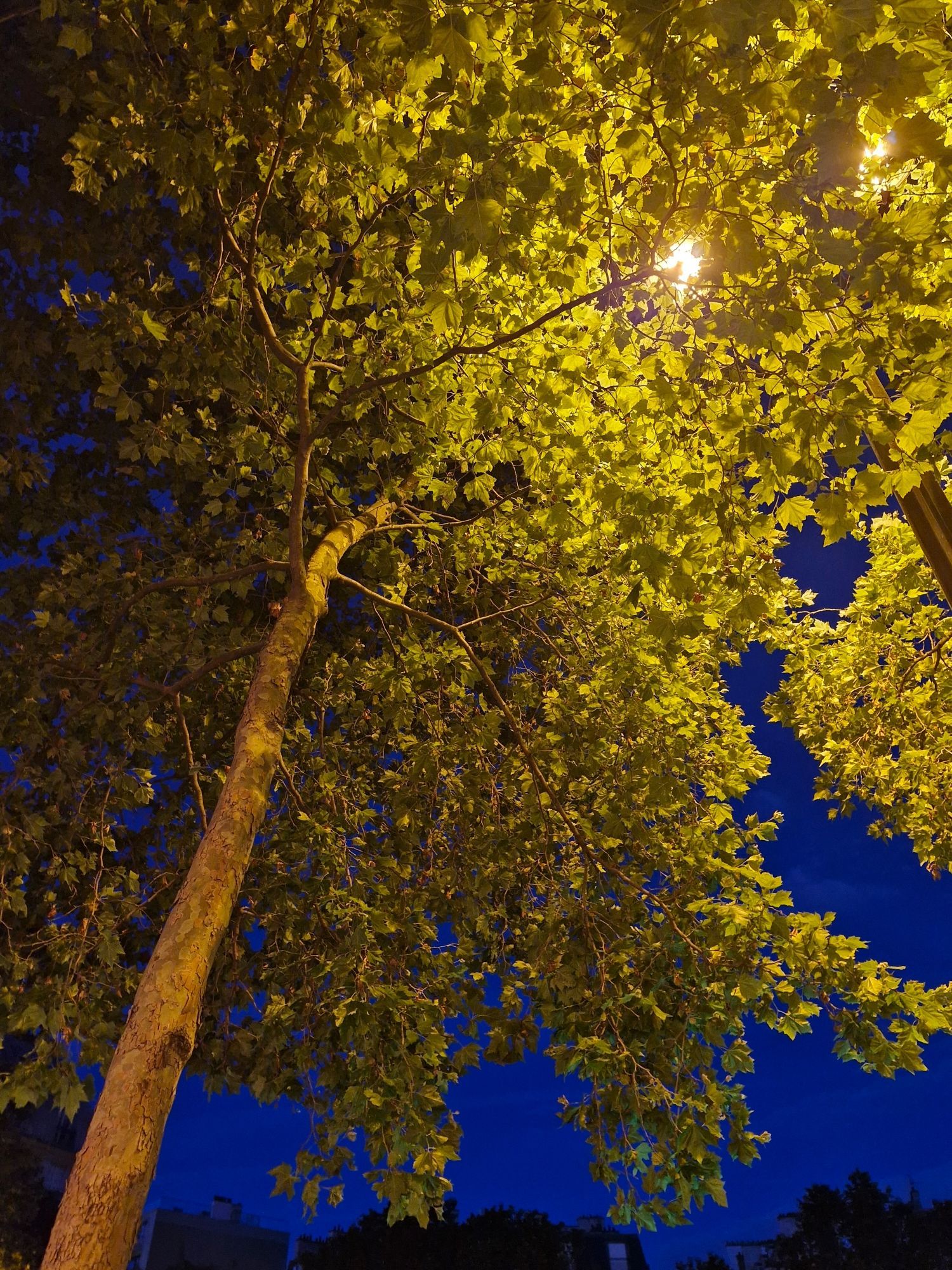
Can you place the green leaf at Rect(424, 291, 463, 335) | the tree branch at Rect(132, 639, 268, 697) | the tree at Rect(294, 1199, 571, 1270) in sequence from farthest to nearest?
the tree at Rect(294, 1199, 571, 1270)
the tree branch at Rect(132, 639, 268, 697)
the green leaf at Rect(424, 291, 463, 335)

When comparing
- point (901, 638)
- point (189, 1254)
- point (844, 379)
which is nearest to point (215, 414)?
point (844, 379)

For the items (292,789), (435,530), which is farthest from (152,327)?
(292,789)

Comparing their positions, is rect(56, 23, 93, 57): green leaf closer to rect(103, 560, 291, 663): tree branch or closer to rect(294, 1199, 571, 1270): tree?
rect(103, 560, 291, 663): tree branch

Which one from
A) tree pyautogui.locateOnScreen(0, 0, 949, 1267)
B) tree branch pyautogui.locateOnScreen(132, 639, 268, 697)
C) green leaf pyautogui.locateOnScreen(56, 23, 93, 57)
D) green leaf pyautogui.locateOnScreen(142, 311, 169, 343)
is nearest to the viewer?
tree pyautogui.locateOnScreen(0, 0, 949, 1267)

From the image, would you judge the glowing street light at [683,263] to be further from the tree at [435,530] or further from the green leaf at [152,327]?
the green leaf at [152,327]

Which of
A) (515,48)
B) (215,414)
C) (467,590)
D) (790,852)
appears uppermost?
(790,852)

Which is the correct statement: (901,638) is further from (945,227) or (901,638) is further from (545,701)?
(945,227)

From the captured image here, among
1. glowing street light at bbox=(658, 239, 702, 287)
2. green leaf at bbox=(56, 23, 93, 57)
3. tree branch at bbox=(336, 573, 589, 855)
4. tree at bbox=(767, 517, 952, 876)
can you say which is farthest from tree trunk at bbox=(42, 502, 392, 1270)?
tree at bbox=(767, 517, 952, 876)

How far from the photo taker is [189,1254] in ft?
199

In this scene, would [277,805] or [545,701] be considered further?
[277,805]

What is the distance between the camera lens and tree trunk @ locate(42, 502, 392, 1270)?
3104 mm

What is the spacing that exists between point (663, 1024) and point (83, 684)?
5476 mm

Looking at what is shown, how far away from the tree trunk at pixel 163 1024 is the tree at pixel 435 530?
2 centimetres

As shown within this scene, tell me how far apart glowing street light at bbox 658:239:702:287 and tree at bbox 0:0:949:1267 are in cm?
7
